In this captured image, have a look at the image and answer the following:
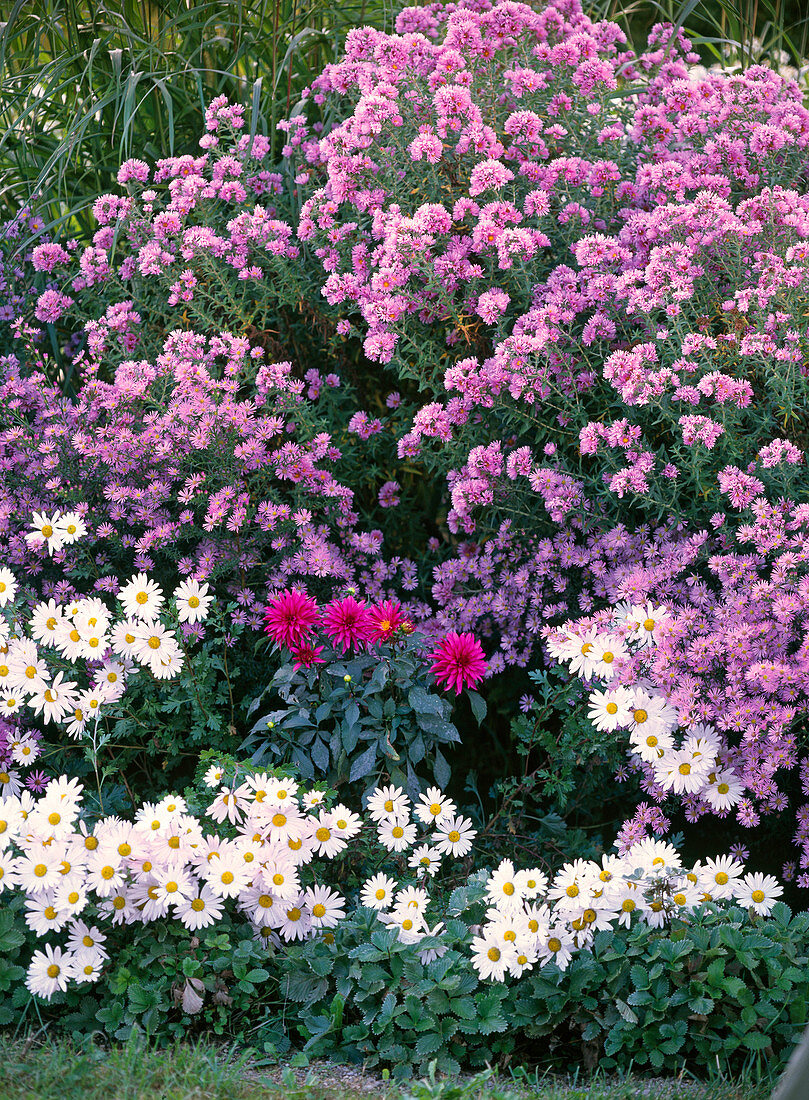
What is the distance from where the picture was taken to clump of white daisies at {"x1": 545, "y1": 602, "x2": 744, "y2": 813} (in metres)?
2.69

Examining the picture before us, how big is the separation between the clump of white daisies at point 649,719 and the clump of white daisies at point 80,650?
1.07 meters

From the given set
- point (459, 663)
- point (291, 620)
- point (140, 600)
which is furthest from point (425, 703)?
point (140, 600)

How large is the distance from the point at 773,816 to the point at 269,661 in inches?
63.6

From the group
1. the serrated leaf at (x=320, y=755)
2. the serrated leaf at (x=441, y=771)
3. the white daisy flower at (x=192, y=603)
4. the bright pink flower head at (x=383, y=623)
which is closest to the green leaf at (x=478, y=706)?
the serrated leaf at (x=441, y=771)

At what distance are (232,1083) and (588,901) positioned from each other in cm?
88

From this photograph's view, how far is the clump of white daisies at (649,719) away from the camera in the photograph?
269cm

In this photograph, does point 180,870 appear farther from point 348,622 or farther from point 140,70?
point 140,70

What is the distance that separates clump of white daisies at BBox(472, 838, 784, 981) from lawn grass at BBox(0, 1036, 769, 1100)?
0.84 ft

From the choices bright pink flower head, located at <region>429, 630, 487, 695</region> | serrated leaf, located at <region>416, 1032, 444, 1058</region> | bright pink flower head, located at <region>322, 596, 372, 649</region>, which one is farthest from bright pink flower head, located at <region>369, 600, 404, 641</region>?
serrated leaf, located at <region>416, 1032, 444, 1058</region>

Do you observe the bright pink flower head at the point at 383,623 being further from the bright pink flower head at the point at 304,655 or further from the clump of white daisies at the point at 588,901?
the clump of white daisies at the point at 588,901

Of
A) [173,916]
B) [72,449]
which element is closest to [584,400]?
[72,449]

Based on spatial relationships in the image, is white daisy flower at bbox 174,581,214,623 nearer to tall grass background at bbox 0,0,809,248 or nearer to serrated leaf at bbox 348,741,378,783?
serrated leaf at bbox 348,741,378,783

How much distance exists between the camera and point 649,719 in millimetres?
2713

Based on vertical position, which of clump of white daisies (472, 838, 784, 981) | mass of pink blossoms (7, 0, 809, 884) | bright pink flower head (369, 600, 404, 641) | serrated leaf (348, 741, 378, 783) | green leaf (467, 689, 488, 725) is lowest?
clump of white daisies (472, 838, 784, 981)
